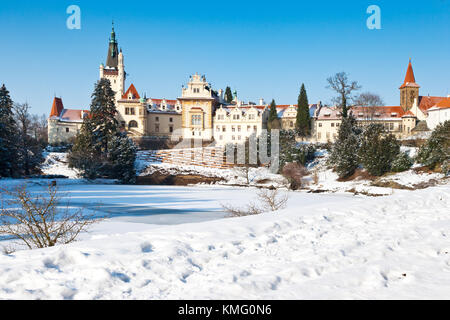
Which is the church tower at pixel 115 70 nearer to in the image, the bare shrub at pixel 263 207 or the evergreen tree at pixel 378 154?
the evergreen tree at pixel 378 154

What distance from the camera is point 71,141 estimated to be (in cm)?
5847

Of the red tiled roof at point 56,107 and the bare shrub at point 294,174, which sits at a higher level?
the red tiled roof at point 56,107

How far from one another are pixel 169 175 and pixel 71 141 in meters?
23.4

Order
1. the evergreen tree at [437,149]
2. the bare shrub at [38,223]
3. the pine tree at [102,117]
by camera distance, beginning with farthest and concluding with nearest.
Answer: the pine tree at [102,117]
the evergreen tree at [437,149]
the bare shrub at [38,223]

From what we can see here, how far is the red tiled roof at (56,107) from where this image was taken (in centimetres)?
6711

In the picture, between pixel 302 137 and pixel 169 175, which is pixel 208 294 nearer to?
pixel 169 175

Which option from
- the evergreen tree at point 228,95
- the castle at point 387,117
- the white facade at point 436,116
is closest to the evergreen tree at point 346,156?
the castle at point 387,117

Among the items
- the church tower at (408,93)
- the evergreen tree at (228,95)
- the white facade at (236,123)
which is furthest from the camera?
the evergreen tree at (228,95)

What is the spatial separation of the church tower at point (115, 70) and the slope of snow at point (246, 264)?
7096 centimetres

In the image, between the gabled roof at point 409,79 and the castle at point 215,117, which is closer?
the castle at point 215,117

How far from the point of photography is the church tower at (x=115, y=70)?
74375 mm

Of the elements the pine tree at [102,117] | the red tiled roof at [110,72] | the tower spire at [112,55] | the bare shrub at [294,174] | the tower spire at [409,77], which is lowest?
the bare shrub at [294,174]

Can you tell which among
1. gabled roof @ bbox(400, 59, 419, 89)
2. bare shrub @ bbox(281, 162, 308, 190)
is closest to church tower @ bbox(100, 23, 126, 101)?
bare shrub @ bbox(281, 162, 308, 190)

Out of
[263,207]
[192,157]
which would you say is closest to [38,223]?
[263,207]
